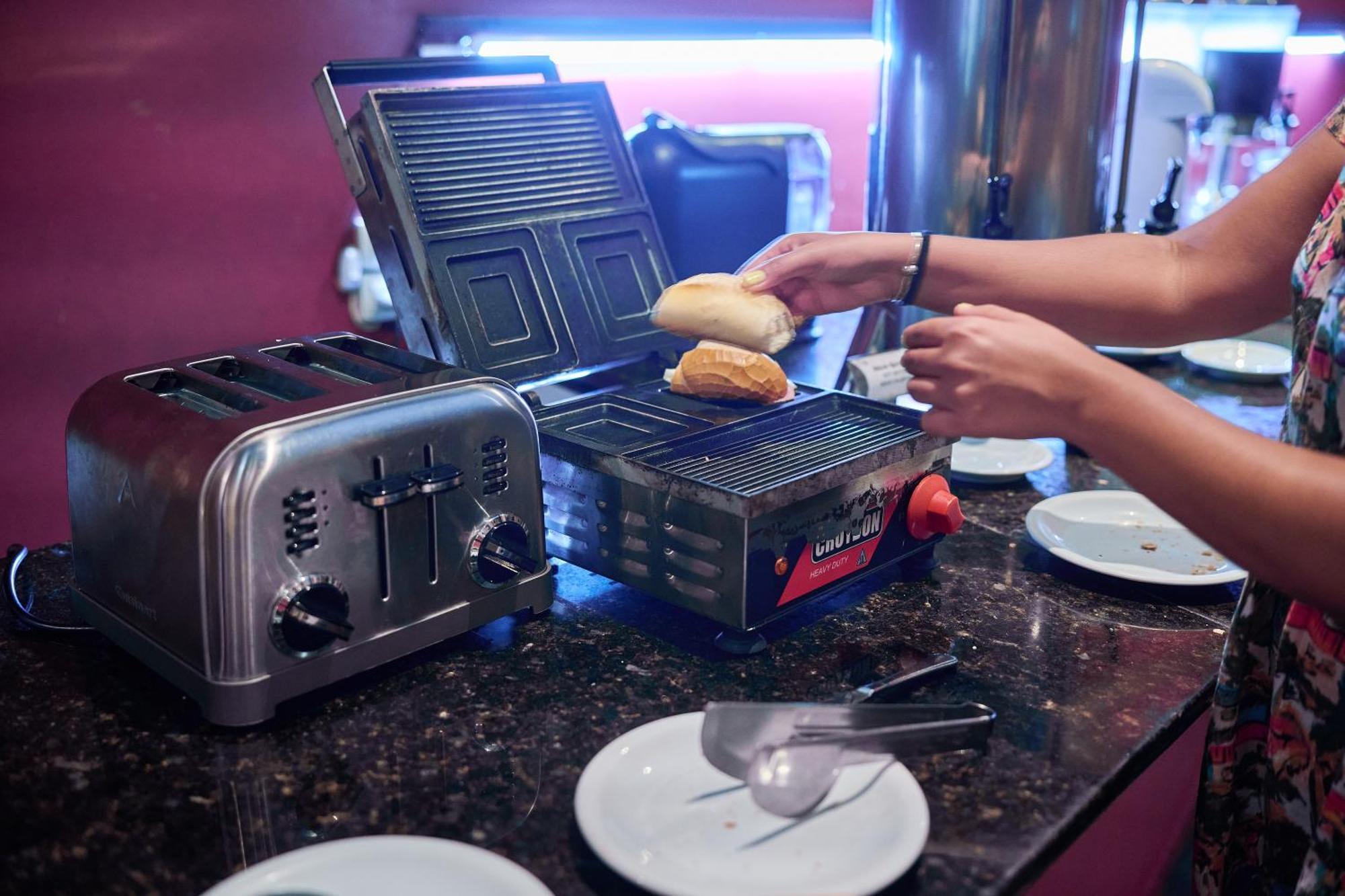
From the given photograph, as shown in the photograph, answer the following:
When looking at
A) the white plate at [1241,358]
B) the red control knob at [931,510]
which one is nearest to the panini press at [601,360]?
the red control knob at [931,510]

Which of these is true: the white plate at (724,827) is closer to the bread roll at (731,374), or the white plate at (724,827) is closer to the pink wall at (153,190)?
the bread roll at (731,374)

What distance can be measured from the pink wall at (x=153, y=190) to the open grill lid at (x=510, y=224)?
17.8 inches

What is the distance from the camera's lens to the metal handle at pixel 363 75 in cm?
132

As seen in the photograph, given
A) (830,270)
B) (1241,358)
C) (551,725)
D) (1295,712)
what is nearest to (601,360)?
(830,270)

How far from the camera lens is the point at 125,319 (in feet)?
5.39

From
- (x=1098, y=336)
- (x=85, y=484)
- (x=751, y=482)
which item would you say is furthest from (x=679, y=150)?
(x=85, y=484)

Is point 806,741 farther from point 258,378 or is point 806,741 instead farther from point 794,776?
point 258,378

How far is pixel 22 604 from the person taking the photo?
1217 mm

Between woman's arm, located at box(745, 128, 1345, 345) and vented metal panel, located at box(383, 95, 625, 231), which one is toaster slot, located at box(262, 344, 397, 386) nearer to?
vented metal panel, located at box(383, 95, 625, 231)

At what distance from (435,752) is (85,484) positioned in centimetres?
43

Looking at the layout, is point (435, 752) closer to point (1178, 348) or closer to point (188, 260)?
point (188, 260)

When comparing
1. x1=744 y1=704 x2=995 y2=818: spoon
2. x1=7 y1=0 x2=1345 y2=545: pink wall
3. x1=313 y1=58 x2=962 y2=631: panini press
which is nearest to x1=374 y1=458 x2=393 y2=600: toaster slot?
x1=313 y1=58 x2=962 y2=631: panini press

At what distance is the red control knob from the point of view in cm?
122

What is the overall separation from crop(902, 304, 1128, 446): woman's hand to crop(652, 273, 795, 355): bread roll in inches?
12.0
